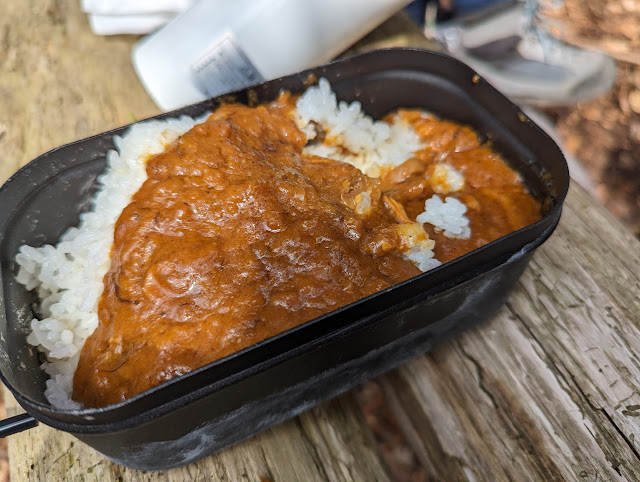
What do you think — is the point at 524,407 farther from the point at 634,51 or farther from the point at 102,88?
the point at 634,51

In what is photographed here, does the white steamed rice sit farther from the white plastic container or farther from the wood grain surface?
the white plastic container

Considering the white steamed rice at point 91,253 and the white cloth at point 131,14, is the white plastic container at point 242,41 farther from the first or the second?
the white steamed rice at point 91,253

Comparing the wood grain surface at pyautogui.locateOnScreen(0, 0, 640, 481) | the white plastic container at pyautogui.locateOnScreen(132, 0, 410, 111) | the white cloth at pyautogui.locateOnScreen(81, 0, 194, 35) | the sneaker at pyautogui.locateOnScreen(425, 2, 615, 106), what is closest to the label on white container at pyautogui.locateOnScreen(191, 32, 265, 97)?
the white plastic container at pyautogui.locateOnScreen(132, 0, 410, 111)

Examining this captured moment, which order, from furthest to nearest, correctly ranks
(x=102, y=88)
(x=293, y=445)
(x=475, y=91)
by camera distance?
(x=102, y=88) < (x=475, y=91) < (x=293, y=445)

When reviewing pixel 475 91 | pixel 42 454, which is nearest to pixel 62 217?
pixel 42 454

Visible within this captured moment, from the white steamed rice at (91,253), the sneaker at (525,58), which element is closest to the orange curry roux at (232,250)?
the white steamed rice at (91,253)

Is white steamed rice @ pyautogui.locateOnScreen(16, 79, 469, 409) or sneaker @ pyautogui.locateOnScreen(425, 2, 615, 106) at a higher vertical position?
white steamed rice @ pyautogui.locateOnScreen(16, 79, 469, 409)
